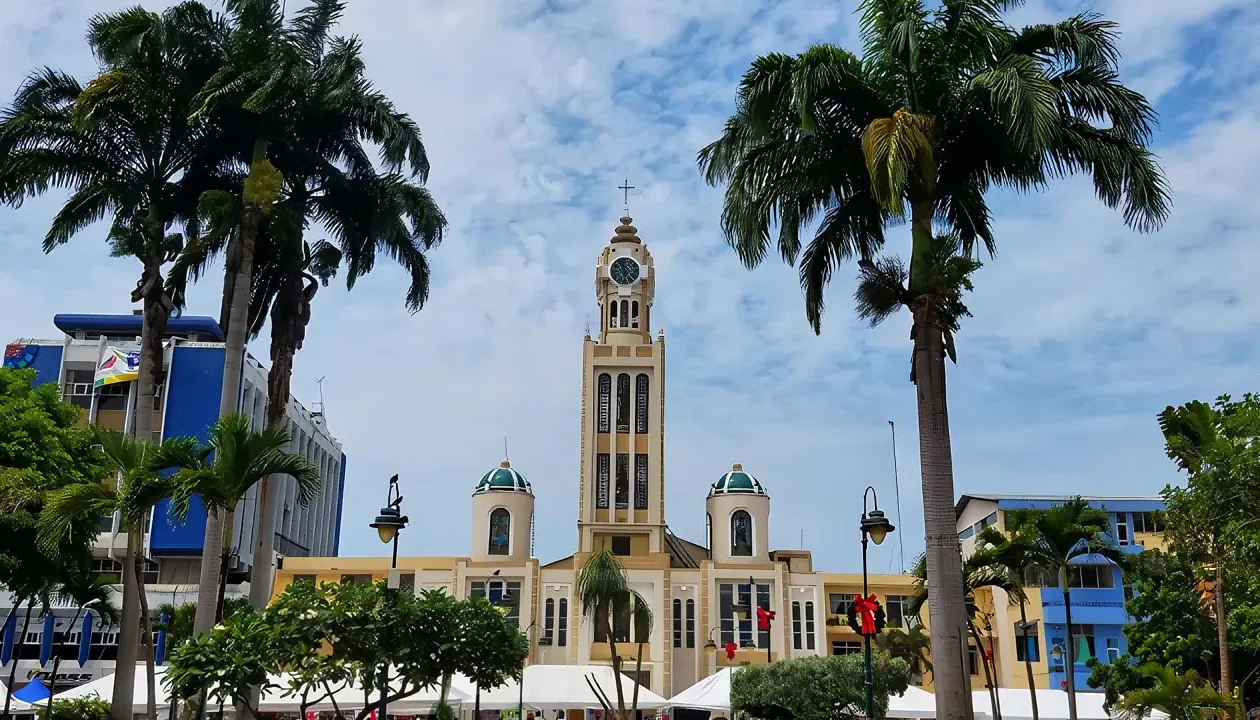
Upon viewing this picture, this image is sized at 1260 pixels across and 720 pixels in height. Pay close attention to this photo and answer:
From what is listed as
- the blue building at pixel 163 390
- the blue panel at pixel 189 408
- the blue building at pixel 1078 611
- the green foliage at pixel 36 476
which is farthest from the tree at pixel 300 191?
the blue panel at pixel 189 408

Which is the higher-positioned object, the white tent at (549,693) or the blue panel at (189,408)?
the blue panel at (189,408)

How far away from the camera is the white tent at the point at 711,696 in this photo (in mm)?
28938

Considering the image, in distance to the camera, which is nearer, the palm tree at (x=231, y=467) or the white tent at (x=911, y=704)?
the palm tree at (x=231, y=467)

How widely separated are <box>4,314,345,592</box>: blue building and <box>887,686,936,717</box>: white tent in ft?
141

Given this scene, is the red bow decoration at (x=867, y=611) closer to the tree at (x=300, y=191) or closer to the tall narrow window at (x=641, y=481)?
the tree at (x=300, y=191)

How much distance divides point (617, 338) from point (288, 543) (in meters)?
35.1

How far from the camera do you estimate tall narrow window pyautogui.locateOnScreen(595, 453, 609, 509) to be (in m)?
61.9

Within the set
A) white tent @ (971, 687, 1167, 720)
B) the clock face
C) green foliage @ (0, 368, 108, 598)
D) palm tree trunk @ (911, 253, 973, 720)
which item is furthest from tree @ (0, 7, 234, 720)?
the clock face

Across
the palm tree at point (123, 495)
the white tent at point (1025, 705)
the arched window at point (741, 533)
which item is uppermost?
the arched window at point (741, 533)

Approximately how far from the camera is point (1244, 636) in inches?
1432

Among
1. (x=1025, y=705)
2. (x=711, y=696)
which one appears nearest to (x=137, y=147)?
A: (x=711, y=696)

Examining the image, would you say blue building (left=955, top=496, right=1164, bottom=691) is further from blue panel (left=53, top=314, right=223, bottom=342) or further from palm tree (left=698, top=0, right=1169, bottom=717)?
blue panel (left=53, top=314, right=223, bottom=342)

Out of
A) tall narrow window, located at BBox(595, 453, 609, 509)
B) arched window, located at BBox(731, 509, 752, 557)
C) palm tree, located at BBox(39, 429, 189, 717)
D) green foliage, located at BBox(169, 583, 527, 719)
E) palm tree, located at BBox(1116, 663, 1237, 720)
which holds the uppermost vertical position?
tall narrow window, located at BBox(595, 453, 609, 509)

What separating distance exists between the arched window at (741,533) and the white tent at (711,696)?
98.5 ft
